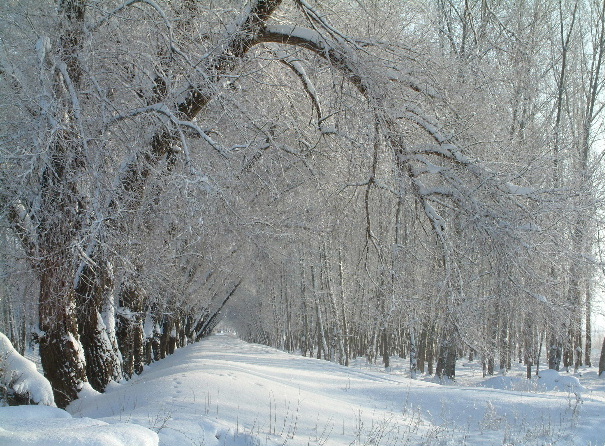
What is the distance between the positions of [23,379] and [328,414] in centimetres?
376

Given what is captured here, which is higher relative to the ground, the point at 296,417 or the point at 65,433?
the point at 65,433

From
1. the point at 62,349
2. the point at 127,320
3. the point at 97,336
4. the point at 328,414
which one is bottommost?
the point at 328,414

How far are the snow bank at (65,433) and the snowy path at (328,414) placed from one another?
1.15m

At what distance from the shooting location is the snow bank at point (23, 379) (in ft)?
20.7

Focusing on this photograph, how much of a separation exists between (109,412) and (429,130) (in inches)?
194

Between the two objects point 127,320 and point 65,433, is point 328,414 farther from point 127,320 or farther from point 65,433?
point 127,320


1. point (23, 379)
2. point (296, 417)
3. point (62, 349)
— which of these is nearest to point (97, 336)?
point (62, 349)

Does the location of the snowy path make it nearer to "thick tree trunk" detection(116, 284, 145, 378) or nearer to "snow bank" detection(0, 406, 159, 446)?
"snow bank" detection(0, 406, 159, 446)

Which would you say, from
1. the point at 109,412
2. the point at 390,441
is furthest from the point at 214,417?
the point at 390,441

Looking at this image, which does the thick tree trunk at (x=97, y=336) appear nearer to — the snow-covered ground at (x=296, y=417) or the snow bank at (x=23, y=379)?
the snow-covered ground at (x=296, y=417)

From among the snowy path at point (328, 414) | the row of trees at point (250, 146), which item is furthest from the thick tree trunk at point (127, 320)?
the snowy path at point (328, 414)

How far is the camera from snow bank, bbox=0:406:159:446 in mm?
2621

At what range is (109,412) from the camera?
5758 millimetres

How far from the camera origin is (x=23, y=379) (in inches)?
254
